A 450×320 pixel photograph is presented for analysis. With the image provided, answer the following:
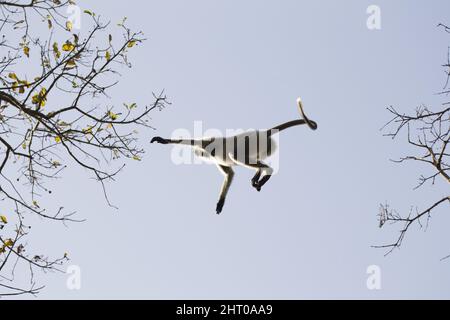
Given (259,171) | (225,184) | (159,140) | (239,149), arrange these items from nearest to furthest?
(259,171)
(159,140)
(239,149)
(225,184)

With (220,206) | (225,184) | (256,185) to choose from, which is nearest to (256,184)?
(256,185)

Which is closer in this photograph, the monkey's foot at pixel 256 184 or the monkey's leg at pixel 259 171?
the monkey's foot at pixel 256 184

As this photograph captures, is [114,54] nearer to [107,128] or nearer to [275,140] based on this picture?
[107,128]

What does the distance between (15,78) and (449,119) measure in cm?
619

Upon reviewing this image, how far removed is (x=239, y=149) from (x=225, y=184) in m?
0.78

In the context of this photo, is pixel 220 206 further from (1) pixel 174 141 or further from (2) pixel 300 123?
(2) pixel 300 123

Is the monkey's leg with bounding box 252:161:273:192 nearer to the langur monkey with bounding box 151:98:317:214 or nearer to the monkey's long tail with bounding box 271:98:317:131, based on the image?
the langur monkey with bounding box 151:98:317:214

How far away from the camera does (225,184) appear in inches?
440

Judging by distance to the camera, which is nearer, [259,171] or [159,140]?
[259,171]

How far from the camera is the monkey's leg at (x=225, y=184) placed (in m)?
10.6

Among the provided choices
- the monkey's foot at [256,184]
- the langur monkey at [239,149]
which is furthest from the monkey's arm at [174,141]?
Result: the monkey's foot at [256,184]

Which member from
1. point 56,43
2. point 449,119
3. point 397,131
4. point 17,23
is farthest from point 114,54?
point 449,119

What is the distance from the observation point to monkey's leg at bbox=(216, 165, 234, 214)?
10.6 meters

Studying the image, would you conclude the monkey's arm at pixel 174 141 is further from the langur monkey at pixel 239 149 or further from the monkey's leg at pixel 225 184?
the monkey's leg at pixel 225 184
